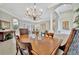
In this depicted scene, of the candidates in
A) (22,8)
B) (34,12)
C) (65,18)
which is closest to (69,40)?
(65,18)

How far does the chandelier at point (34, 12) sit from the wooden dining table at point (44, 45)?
37 cm

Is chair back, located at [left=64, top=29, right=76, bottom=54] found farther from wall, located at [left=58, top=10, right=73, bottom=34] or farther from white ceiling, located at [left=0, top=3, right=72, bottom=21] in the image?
white ceiling, located at [left=0, top=3, right=72, bottom=21]

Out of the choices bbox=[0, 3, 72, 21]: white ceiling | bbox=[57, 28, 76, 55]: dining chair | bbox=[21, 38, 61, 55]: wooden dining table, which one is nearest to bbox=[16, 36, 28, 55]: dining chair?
bbox=[21, 38, 61, 55]: wooden dining table

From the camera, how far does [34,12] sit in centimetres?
249

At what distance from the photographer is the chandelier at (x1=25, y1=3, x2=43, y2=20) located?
2.49 metres

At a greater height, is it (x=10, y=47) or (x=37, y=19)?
(x=37, y=19)

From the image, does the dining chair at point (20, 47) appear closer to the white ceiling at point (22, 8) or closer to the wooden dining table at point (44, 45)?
the wooden dining table at point (44, 45)

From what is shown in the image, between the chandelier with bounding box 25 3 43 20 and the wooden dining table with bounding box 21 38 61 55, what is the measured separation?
37cm

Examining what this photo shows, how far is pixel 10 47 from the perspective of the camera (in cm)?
248

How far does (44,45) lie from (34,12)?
534mm

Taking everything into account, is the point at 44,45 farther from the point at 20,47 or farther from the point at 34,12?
the point at 34,12
